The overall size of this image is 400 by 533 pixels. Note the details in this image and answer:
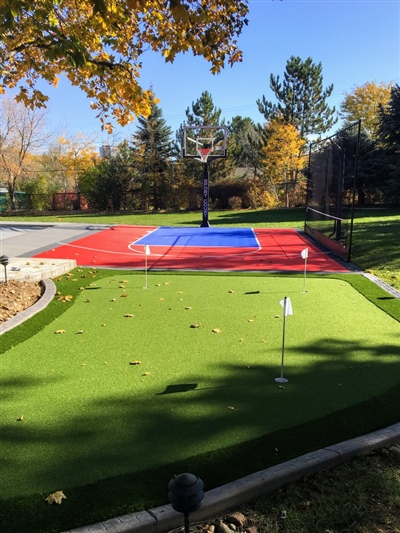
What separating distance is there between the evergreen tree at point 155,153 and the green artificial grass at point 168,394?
31427 millimetres

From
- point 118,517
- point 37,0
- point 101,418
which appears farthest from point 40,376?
point 37,0

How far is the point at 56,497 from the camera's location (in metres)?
2.56

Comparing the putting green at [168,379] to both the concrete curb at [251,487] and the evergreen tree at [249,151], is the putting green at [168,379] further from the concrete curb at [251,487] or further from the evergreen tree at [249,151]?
the evergreen tree at [249,151]

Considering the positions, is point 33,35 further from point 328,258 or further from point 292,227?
point 292,227

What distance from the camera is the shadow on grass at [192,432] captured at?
261cm

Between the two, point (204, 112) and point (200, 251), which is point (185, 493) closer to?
point (200, 251)

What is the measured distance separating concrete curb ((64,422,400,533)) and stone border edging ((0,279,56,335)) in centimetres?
414

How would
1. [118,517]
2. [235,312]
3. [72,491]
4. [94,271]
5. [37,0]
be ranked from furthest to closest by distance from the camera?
[94,271] < [235,312] < [37,0] < [72,491] < [118,517]

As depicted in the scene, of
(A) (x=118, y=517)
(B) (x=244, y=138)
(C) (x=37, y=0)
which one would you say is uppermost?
(B) (x=244, y=138)

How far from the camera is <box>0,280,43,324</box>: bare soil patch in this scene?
6.84 meters

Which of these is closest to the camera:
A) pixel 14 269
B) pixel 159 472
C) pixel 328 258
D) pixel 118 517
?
pixel 118 517

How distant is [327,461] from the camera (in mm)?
2975

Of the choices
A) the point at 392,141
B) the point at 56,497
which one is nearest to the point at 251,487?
the point at 56,497

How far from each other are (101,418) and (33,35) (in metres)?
6.92
